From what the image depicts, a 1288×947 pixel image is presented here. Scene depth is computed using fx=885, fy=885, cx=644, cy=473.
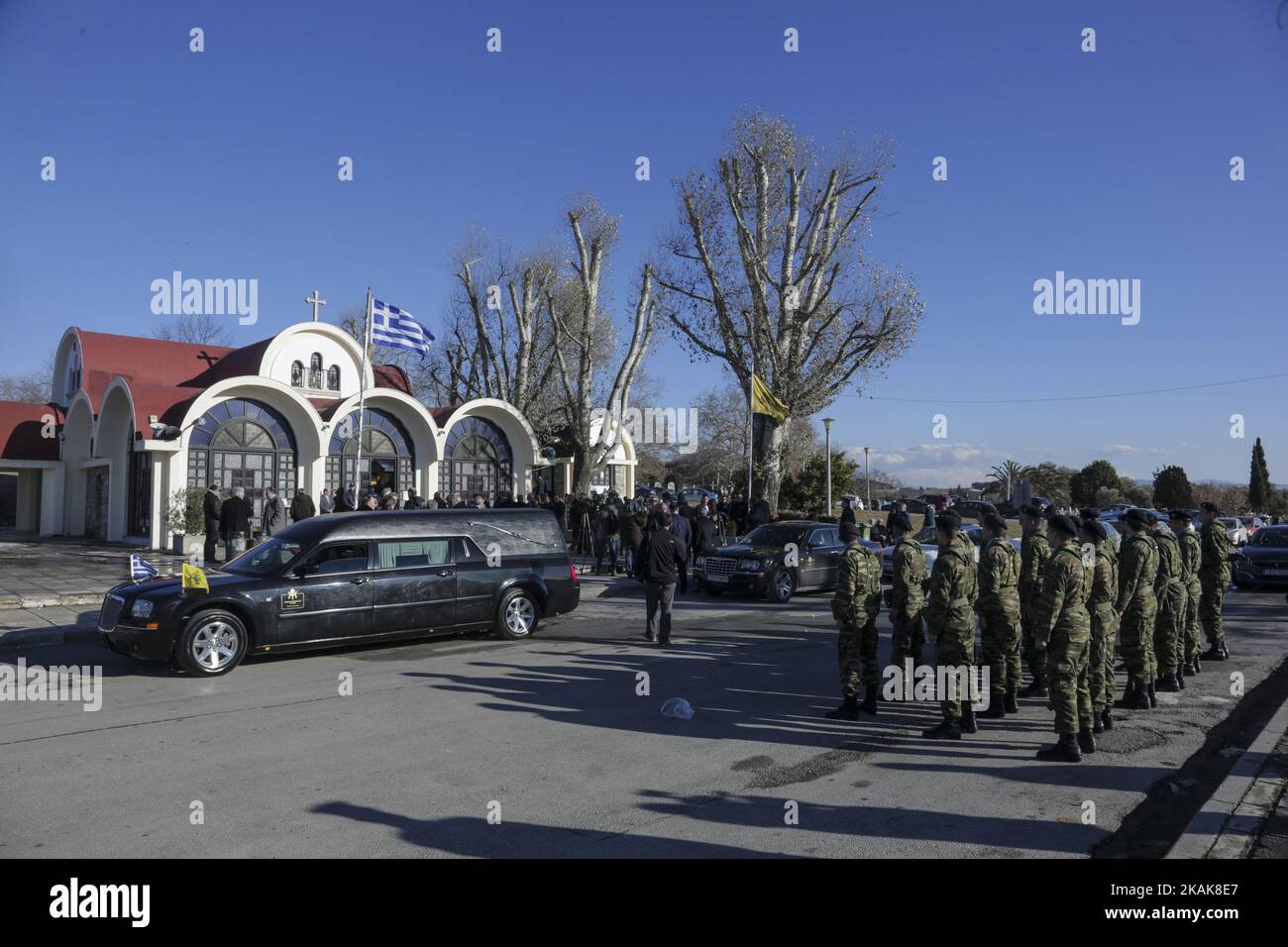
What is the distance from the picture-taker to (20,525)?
3362cm

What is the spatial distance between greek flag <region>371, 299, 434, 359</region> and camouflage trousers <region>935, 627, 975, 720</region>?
16861mm

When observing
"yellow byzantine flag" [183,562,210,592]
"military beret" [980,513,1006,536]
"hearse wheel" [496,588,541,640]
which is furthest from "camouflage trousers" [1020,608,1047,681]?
"yellow byzantine flag" [183,562,210,592]

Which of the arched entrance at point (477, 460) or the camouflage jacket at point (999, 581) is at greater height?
the arched entrance at point (477, 460)

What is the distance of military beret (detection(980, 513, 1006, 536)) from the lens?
7.77 metres

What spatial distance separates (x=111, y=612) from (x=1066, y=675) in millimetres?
9590

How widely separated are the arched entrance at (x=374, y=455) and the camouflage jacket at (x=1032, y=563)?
72.5 ft

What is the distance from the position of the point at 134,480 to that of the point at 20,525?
11814 mm

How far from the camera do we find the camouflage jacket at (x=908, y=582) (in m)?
7.73

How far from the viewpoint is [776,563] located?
16.4 m

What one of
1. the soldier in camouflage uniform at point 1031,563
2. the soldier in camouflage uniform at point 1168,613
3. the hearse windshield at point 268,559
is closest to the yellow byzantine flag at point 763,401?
the soldier in camouflage uniform at point 1168,613

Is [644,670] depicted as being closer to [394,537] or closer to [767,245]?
[394,537]

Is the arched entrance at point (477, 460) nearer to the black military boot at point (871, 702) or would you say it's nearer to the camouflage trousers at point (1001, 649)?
the black military boot at point (871, 702)
